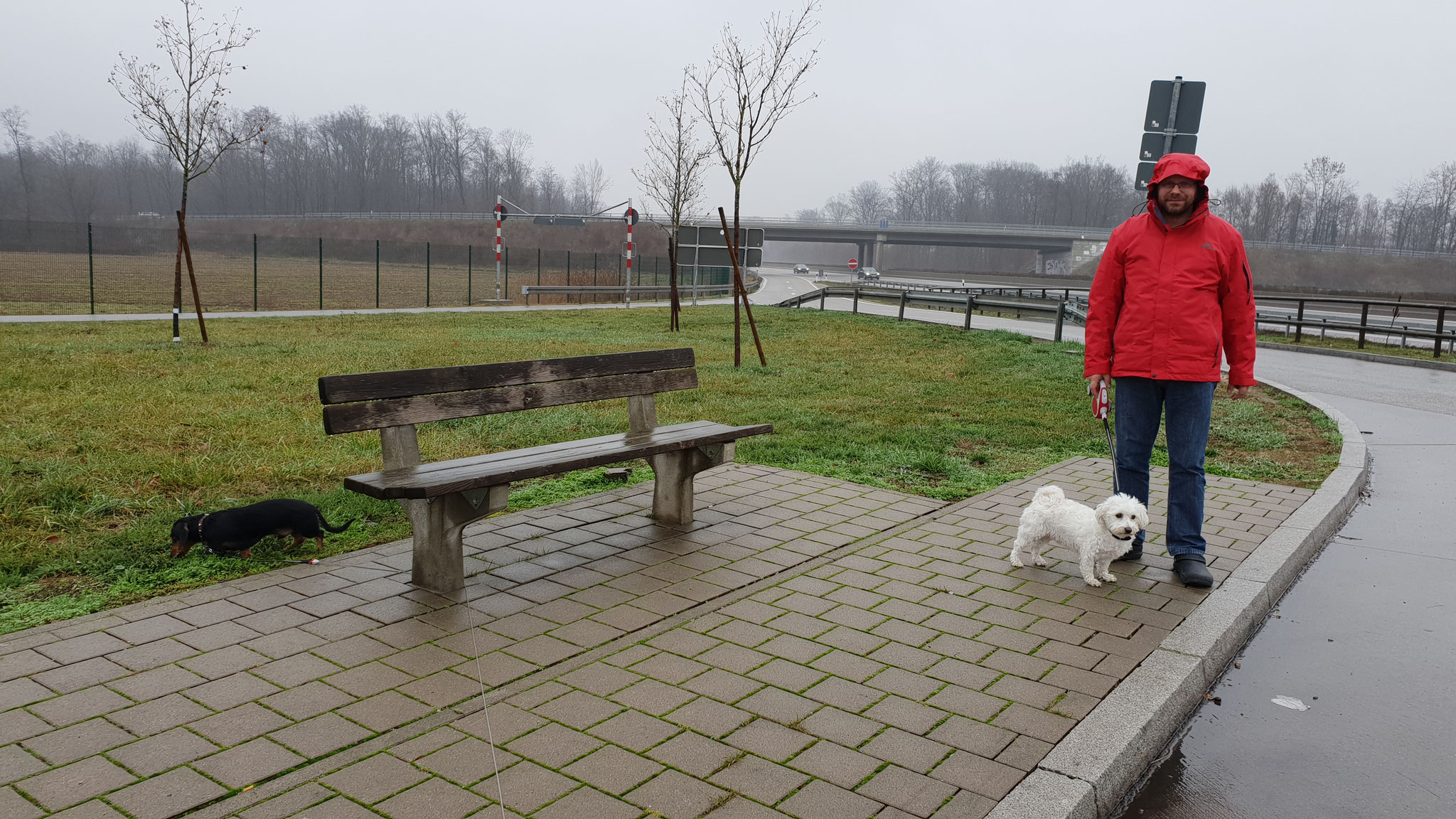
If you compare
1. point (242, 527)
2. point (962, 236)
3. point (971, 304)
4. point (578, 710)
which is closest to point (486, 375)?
point (242, 527)

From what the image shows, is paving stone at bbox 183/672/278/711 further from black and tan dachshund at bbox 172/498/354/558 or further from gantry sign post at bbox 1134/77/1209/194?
gantry sign post at bbox 1134/77/1209/194

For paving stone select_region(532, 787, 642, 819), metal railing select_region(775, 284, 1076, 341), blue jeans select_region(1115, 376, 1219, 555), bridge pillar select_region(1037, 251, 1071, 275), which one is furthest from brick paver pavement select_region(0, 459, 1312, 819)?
bridge pillar select_region(1037, 251, 1071, 275)

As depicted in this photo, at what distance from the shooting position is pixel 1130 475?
4.79 meters

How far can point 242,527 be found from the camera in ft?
14.4

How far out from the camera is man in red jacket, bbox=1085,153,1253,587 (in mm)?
4371

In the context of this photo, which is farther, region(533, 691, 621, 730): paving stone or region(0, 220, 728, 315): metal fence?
region(0, 220, 728, 315): metal fence

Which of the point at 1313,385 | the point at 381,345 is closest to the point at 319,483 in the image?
the point at 381,345

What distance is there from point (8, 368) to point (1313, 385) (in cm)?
1544

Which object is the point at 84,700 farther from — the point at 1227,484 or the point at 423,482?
the point at 1227,484

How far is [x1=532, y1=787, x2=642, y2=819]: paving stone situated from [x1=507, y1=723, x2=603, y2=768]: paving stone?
7.3 inches

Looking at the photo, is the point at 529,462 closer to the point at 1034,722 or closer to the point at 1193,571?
the point at 1034,722

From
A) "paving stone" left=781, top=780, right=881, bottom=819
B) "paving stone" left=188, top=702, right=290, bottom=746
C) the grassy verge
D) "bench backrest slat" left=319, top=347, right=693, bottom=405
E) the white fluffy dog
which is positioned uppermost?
"bench backrest slat" left=319, top=347, right=693, bottom=405

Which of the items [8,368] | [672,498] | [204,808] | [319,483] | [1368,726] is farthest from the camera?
[8,368]

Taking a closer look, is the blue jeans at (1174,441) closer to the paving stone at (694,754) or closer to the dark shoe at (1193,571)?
the dark shoe at (1193,571)
